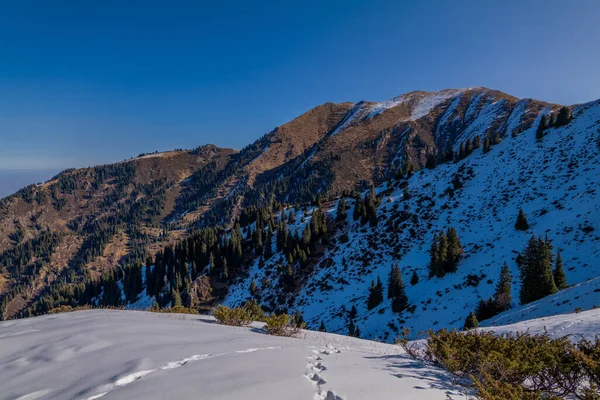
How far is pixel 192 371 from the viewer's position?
5148 mm

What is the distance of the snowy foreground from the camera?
4.44 meters

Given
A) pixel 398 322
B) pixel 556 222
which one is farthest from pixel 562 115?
pixel 398 322

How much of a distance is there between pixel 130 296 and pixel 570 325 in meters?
112

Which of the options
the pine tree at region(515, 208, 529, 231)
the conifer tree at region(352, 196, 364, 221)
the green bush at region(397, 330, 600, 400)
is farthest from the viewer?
the conifer tree at region(352, 196, 364, 221)

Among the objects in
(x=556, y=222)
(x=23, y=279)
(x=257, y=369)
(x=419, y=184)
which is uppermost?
(x=419, y=184)

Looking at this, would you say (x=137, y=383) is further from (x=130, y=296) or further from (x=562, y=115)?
(x=130, y=296)

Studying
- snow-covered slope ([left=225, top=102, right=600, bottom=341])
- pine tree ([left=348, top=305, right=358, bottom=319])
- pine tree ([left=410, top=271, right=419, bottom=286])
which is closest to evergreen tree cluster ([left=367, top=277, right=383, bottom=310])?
snow-covered slope ([left=225, top=102, right=600, bottom=341])

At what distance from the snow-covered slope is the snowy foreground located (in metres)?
34.7

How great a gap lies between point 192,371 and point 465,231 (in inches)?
2277

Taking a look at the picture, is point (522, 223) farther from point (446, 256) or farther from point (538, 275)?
point (538, 275)

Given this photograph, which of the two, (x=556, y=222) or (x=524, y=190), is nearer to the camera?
(x=556, y=222)

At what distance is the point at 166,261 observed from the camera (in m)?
98.6

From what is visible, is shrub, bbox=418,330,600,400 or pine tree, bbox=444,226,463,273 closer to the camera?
shrub, bbox=418,330,600,400

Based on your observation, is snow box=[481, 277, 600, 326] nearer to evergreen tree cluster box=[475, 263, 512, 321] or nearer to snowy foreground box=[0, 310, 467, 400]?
evergreen tree cluster box=[475, 263, 512, 321]
